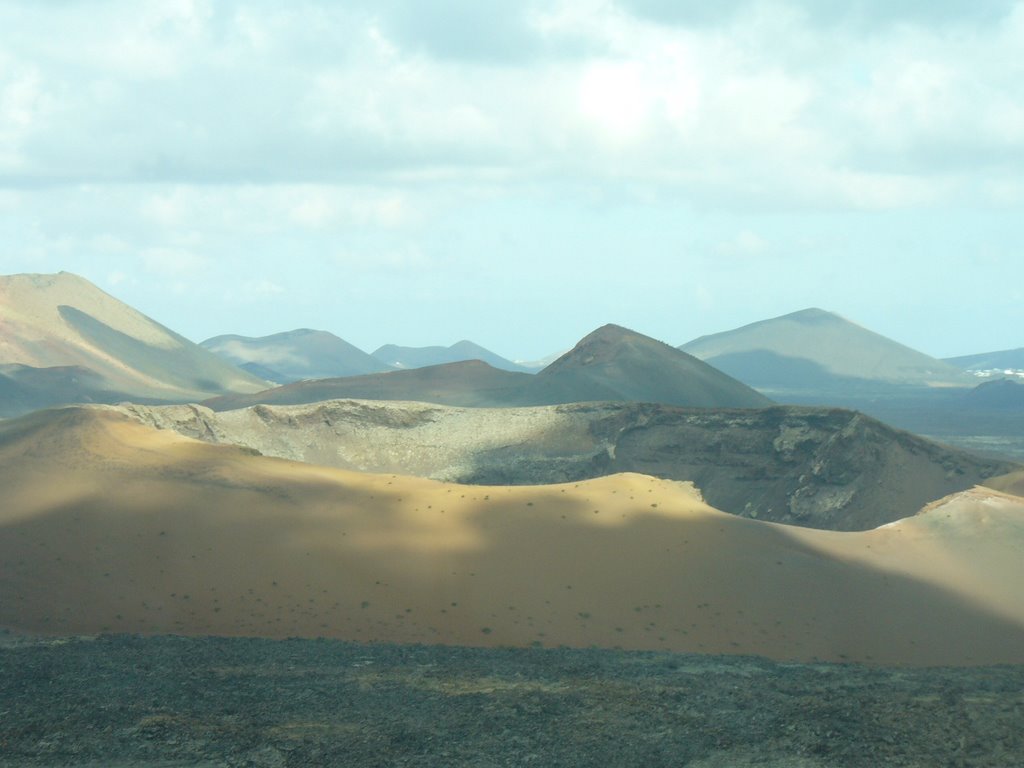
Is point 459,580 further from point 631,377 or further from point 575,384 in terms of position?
point 631,377

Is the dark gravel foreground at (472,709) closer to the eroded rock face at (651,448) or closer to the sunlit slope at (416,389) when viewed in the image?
the eroded rock face at (651,448)

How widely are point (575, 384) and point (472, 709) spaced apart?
2863 inches

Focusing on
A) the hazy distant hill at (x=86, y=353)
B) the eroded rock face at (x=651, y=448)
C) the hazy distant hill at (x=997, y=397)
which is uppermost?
the hazy distant hill at (x=86, y=353)

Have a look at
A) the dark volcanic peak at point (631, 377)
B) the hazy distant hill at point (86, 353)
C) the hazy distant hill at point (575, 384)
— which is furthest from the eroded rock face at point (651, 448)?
the hazy distant hill at point (86, 353)

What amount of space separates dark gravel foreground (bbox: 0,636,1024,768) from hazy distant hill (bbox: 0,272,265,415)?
8498 cm

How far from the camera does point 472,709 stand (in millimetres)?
16156

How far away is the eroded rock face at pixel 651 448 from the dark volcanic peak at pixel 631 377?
24.4m

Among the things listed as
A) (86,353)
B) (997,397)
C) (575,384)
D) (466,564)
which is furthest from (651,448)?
(997,397)

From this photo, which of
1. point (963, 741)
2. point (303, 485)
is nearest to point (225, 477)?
point (303, 485)

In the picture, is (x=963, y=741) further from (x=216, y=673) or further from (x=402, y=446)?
(x=402, y=446)

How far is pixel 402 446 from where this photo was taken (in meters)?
59.7

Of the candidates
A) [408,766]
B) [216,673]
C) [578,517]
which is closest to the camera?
[408,766]

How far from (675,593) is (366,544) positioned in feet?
23.0

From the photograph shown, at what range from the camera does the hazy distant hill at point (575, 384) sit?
3467 inches
